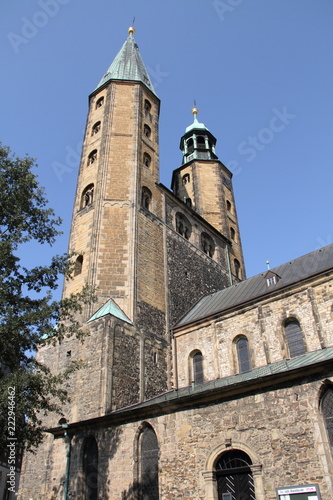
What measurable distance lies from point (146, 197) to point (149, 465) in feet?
47.1

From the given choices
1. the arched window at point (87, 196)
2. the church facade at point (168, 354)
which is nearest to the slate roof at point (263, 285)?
the church facade at point (168, 354)

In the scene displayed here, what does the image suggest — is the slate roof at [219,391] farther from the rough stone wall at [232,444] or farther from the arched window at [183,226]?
the arched window at [183,226]

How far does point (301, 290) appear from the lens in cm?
1641

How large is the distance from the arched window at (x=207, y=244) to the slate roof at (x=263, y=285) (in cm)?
575

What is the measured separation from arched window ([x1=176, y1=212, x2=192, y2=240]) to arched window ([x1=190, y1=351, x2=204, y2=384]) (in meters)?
8.72

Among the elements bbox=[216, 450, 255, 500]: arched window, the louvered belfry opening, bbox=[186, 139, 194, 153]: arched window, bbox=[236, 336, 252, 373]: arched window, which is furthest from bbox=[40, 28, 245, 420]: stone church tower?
bbox=[186, 139, 194, 153]: arched window

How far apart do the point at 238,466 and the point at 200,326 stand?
806cm

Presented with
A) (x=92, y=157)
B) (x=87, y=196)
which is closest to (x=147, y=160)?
(x=92, y=157)

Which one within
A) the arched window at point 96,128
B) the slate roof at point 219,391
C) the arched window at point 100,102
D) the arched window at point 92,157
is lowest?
the slate roof at point 219,391

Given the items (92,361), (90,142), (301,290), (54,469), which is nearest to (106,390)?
(92,361)

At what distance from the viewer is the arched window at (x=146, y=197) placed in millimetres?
23094

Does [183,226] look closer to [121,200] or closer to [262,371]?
[121,200]

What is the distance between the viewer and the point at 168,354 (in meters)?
18.8

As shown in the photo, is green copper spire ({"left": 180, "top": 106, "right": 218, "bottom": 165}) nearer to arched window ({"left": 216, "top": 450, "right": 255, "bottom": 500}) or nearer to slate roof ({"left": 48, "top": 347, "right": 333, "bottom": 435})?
slate roof ({"left": 48, "top": 347, "right": 333, "bottom": 435})
